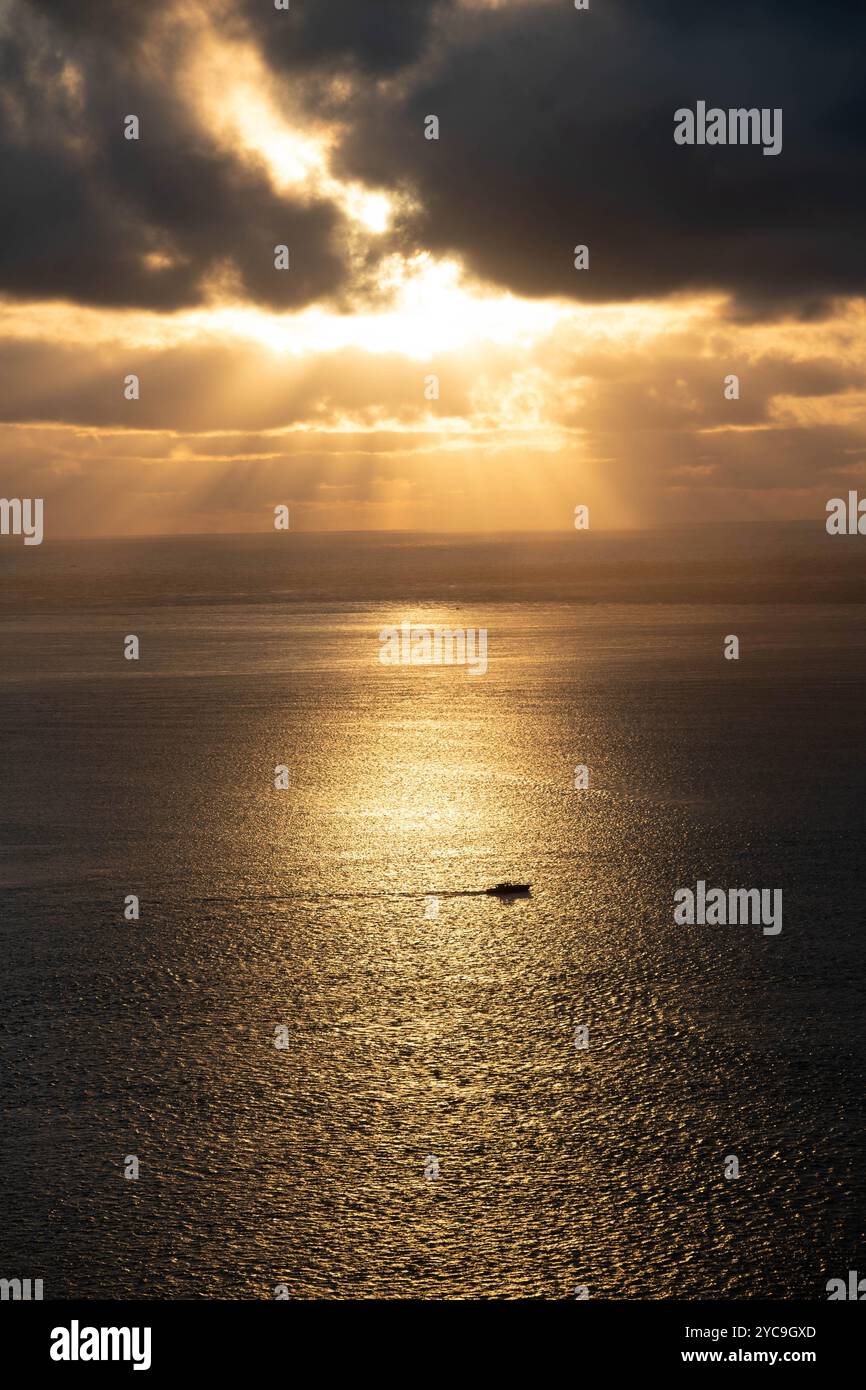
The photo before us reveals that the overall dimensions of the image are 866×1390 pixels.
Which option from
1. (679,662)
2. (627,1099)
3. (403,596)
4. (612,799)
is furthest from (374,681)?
(403,596)
